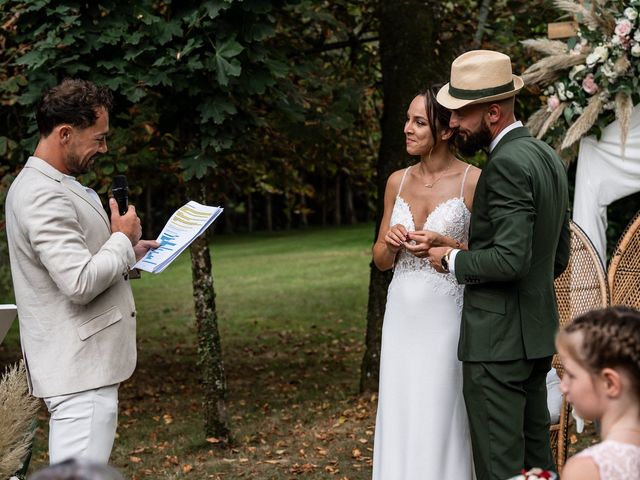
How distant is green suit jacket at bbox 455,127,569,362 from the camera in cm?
341

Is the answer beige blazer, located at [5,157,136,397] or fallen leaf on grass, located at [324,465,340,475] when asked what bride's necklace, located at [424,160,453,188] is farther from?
fallen leaf on grass, located at [324,465,340,475]

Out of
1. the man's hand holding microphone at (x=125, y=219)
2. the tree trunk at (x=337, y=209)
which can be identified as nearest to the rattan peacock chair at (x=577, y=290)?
the man's hand holding microphone at (x=125, y=219)

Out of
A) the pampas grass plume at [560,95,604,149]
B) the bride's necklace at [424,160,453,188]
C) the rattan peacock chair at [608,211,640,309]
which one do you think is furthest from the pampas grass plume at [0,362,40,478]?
the pampas grass plume at [560,95,604,149]

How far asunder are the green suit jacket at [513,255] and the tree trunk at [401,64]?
4.22m

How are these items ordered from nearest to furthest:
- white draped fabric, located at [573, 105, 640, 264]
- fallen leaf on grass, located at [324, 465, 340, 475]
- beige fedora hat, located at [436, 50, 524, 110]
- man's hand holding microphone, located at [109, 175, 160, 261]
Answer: man's hand holding microphone, located at [109, 175, 160, 261] → beige fedora hat, located at [436, 50, 524, 110] → fallen leaf on grass, located at [324, 465, 340, 475] → white draped fabric, located at [573, 105, 640, 264]

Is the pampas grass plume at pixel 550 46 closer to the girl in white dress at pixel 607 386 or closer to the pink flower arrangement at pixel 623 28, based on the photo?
the pink flower arrangement at pixel 623 28

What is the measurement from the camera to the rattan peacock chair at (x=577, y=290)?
4875 millimetres

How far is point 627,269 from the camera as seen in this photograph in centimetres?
541

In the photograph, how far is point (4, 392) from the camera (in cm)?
345

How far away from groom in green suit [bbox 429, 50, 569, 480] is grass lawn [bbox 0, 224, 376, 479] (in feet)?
8.09

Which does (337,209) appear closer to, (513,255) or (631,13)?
(631,13)

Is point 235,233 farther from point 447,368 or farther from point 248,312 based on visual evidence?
point 447,368

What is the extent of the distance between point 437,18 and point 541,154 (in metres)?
4.75

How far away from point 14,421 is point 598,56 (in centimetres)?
417
